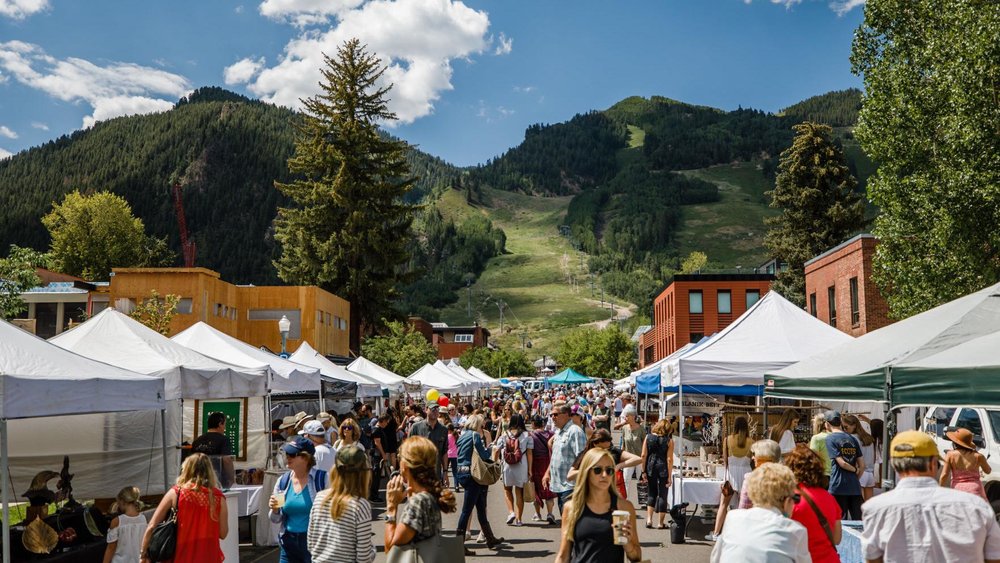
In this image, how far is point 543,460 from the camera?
14.3 m

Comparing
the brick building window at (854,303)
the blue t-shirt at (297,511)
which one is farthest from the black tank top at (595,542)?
the brick building window at (854,303)

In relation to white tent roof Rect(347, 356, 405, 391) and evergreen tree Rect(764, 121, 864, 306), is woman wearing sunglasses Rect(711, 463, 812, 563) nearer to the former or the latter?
white tent roof Rect(347, 356, 405, 391)

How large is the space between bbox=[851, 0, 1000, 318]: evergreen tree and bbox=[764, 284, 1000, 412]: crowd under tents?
36.2ft

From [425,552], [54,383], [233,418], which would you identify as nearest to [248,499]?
[233,418]

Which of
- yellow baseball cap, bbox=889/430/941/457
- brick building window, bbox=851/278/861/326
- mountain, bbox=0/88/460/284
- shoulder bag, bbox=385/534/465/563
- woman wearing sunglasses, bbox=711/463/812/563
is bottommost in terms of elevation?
shoulder bag, bbox=385/534/465/563

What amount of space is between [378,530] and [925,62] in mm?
17171

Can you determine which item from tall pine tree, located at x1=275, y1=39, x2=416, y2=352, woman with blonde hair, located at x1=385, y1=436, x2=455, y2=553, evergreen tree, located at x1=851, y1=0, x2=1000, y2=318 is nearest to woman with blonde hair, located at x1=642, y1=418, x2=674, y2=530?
woman with blonde hair, located at x1=385, y1=436, x2=455, y2=553

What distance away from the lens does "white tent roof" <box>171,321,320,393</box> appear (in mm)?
15016

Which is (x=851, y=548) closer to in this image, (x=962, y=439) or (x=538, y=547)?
(x=962, y=439)

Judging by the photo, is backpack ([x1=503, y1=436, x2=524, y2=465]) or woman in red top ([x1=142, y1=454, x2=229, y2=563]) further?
backpack ([x1=503, y1=436, x2=524, y2=465])

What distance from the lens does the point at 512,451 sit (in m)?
13.4

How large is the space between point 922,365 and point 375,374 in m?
23.4

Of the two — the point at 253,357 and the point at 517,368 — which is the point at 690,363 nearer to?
the point at 253,357

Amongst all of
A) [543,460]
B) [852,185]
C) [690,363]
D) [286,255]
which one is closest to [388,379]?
[543,460]
